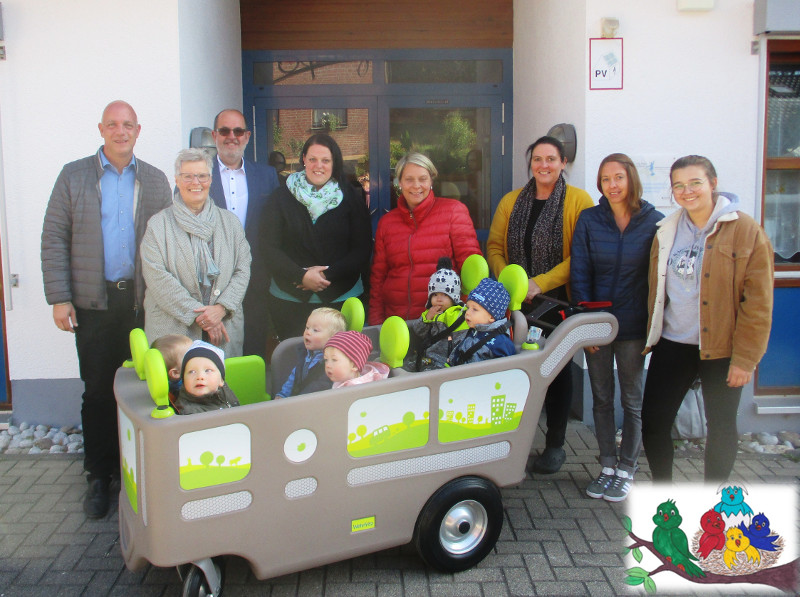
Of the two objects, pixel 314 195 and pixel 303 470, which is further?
pixel 314 195

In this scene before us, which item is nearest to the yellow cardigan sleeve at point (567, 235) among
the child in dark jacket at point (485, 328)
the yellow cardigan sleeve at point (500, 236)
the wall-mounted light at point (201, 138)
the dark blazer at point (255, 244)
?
the yellow cardigan sleeve at point (500, 236)

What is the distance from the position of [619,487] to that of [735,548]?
81cm

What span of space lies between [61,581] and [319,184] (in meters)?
2.35

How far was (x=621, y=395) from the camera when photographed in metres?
3.69

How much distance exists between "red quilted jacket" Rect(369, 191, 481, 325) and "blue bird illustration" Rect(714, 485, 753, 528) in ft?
5.81

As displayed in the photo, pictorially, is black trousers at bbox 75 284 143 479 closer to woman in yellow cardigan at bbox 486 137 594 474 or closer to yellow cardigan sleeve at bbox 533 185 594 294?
woman in yellow cardigan at bbox 486 137 594 474

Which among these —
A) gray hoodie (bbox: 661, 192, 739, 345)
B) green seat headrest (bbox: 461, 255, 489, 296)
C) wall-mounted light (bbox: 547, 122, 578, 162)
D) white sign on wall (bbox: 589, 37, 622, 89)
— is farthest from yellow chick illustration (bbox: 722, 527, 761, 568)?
white sign on wall (bbox: 589, 37, 622, 89)

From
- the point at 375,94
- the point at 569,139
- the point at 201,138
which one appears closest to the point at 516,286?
the point at 569,139

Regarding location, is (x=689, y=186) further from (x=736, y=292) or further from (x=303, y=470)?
(x=303, y=470)

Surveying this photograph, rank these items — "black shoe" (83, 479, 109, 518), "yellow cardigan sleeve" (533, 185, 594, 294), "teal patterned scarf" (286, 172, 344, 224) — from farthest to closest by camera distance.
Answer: "teal patterned scarf" (286, 172, 344, 224), "yellow cardigan sleeve" (533, 185, 594, 294), "black shoe" (83, 479, 109, 518)

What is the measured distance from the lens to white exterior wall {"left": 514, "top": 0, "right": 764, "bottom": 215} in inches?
184

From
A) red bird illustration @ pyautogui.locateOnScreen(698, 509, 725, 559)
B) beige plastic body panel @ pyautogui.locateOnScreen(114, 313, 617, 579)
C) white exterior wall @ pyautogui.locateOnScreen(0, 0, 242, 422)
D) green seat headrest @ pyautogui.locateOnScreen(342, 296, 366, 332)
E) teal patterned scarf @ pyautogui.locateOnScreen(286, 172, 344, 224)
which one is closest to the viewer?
beige plastic body panel @ pyautogui.locateOnScreen(114, 313, 617, 579)

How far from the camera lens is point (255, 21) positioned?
20.2 ft

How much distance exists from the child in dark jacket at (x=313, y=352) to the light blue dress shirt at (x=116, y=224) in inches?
45.4
